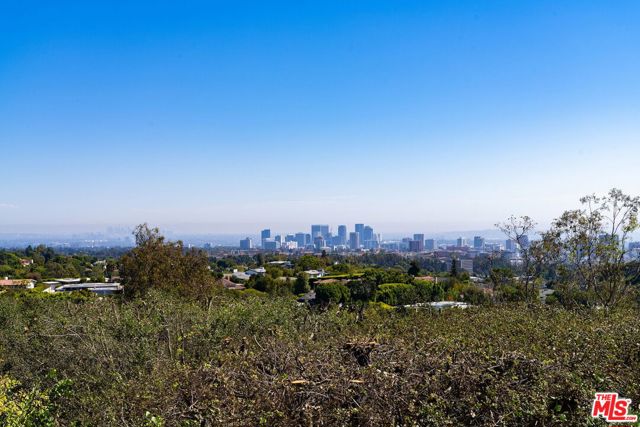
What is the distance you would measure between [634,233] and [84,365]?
11988 mm

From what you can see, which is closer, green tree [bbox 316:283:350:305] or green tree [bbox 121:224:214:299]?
green tree [bbox 121:224:214:299]

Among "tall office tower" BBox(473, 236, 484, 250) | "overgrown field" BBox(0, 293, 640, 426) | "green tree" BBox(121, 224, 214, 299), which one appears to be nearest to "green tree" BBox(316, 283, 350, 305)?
"green tree" BBox(121, 224, 214, 299)

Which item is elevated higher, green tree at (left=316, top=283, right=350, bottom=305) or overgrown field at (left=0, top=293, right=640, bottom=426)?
→ overgrown field at (left=0, top=293, right=640, bottom=426)

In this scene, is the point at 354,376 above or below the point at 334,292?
above

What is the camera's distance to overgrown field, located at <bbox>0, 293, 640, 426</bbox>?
3.05 metres

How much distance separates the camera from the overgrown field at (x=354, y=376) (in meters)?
3.05

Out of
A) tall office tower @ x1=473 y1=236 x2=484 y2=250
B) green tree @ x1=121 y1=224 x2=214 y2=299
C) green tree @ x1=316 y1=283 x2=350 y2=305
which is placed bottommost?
tall office tower @ x1=473 y1=236 x2=484 y2=250

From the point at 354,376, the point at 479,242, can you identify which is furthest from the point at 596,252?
the point at 479,242

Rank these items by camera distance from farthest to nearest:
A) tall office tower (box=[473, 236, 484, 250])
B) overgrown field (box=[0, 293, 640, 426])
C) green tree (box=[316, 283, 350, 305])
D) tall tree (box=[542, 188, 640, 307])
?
tall office tower (box=[473, 236, 484, 250])
green tree (box=[316, 283, 350, 305])
tall tree (box=[542, 188, 640, 307])
overgrown field (box=[0, 293, 640, 426])

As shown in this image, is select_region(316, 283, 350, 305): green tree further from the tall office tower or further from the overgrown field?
the tall office tower

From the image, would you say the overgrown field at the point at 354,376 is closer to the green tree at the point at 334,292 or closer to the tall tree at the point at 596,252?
the tall tree at the point at 596,252

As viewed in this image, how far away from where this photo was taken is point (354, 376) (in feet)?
11.6

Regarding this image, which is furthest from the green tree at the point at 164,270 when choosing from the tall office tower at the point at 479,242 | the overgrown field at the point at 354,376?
the tall office tower at the point at 479,242

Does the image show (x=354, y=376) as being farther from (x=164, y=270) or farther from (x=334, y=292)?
(x=334, y=292)
